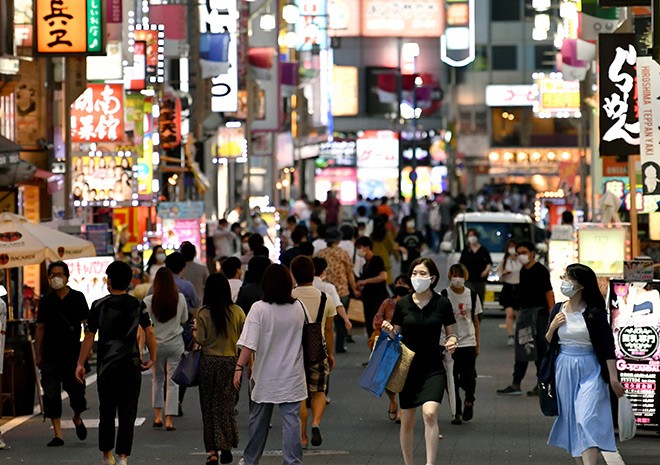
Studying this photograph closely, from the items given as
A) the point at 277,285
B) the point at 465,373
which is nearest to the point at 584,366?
the point at 277,285

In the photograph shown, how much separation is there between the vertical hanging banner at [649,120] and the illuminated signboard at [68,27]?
9597 millimetres

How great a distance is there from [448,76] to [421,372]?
9608cm

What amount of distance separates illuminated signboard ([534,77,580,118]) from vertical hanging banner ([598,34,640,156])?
125 ft

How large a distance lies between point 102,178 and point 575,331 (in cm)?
1847

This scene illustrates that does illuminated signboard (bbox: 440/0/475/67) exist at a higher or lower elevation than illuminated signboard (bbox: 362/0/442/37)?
lower

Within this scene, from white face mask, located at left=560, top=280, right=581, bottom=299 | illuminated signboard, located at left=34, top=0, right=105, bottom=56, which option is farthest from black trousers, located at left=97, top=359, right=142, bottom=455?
illuminated signboard, located at left=34, top=0, right=105, bottom=56

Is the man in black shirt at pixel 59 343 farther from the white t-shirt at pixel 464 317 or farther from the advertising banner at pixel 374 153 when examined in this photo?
the advertising banner at pixel 374 153

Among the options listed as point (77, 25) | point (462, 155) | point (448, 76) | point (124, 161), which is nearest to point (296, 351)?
point (77, 25)

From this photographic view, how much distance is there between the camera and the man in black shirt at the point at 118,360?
43.4 ft

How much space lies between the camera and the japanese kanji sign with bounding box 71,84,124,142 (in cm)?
2969

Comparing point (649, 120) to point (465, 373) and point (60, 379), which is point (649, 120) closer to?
point (465, 373)

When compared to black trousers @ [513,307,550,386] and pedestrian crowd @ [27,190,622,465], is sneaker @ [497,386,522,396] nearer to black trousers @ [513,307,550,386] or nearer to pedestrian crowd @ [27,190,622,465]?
black trousers @ [513,307,550,386]

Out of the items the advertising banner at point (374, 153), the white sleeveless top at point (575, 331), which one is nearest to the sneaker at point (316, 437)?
the white sleeveless top at point (575, 331)

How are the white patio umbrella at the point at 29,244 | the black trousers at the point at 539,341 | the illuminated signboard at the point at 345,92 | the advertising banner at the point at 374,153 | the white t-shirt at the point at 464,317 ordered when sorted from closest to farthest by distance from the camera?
the white t-shirt at the point at 464,317, the white patio umbrella at the point at 29,244, the black trousers at the point at 539,341, the advertising banner at the point at 374,153, the illuminated signboard at the point at 345,92
